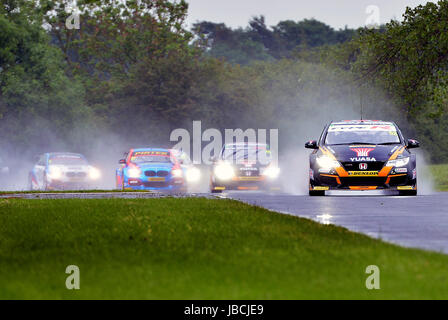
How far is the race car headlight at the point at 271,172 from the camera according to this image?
30203 mm

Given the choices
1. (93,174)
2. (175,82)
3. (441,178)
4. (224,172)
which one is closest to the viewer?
(224,172)

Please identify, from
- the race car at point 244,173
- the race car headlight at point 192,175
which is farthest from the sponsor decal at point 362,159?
the race car headlight at point 192,175

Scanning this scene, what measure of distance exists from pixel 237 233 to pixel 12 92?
43956mm

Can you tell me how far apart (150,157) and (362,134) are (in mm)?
10416

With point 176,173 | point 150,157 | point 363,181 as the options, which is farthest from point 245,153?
point 363,181

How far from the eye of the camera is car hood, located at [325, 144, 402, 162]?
2252cm

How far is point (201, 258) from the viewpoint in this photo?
11.8 meters

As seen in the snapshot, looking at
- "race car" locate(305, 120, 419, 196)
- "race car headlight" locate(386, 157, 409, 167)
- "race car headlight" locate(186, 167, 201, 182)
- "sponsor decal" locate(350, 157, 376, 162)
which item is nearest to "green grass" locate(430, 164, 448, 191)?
"race car headlight" locate(186, 167, 201, 182)

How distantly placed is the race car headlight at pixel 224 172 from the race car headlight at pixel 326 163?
7453mm

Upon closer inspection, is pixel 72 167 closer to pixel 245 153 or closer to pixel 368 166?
pixel 245 153

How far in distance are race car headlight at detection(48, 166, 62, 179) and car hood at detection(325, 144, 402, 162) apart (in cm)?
1562

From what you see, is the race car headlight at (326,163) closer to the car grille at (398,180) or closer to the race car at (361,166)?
the race car at (361,166)

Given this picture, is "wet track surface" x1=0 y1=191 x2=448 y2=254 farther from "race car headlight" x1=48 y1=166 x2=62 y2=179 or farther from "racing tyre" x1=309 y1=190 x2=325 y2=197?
"race car headlight" x1=48 y1=166 x2=62 y2=179

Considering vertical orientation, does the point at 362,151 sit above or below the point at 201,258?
above
